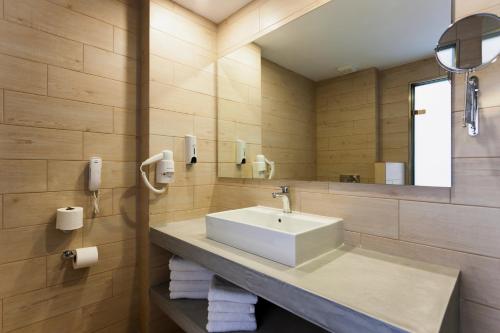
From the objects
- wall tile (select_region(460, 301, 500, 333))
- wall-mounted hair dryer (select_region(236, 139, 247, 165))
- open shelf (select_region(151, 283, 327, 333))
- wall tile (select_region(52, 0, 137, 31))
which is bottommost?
open shelf (select_region(151, 283, 327, 333))

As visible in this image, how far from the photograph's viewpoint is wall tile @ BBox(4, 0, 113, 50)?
1.35 m

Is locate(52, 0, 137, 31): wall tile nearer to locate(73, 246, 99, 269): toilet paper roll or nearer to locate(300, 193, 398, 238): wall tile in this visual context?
locate(73, 246, 99, 269): toilet paper roll

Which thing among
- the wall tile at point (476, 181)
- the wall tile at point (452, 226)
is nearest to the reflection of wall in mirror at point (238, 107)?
the wall tile at point (452, 226)

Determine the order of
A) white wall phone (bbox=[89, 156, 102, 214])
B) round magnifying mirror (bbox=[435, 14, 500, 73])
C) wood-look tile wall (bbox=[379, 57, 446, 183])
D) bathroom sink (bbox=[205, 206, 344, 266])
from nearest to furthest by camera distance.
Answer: round magnifying mirror (bbox=[435, 14, 500, 73])
bathroom sink (bbox=[205, 206, 344, 266])
wood-look tile wall (bbox=[379, 57, 446, 183])
white wall phone (bbox=[89, 156, 102, 214])

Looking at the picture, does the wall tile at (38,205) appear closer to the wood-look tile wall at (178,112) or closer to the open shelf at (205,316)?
the wood-look tile wall at (178,112)

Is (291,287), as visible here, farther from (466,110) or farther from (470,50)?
(470,50)

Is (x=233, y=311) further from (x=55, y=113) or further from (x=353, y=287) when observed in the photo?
(x=55, y=113)

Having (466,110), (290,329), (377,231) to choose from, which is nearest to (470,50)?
(466,110)

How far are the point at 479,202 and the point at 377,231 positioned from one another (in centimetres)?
39

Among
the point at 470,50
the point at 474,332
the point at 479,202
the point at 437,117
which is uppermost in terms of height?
the point at 470,50

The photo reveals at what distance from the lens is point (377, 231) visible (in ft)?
4.00

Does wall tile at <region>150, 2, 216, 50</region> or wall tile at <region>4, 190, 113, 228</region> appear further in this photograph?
wall tile at <region>150, 2, 216, 50</region>

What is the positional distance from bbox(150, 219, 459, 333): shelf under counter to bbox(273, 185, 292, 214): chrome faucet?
1.21ft

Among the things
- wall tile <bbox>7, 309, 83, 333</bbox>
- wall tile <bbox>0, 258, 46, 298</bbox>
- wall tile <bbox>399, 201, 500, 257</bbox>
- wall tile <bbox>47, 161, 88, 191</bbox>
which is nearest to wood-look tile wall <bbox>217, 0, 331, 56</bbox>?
wall tile <bbox>399, 201, 500, 257</bbox>
